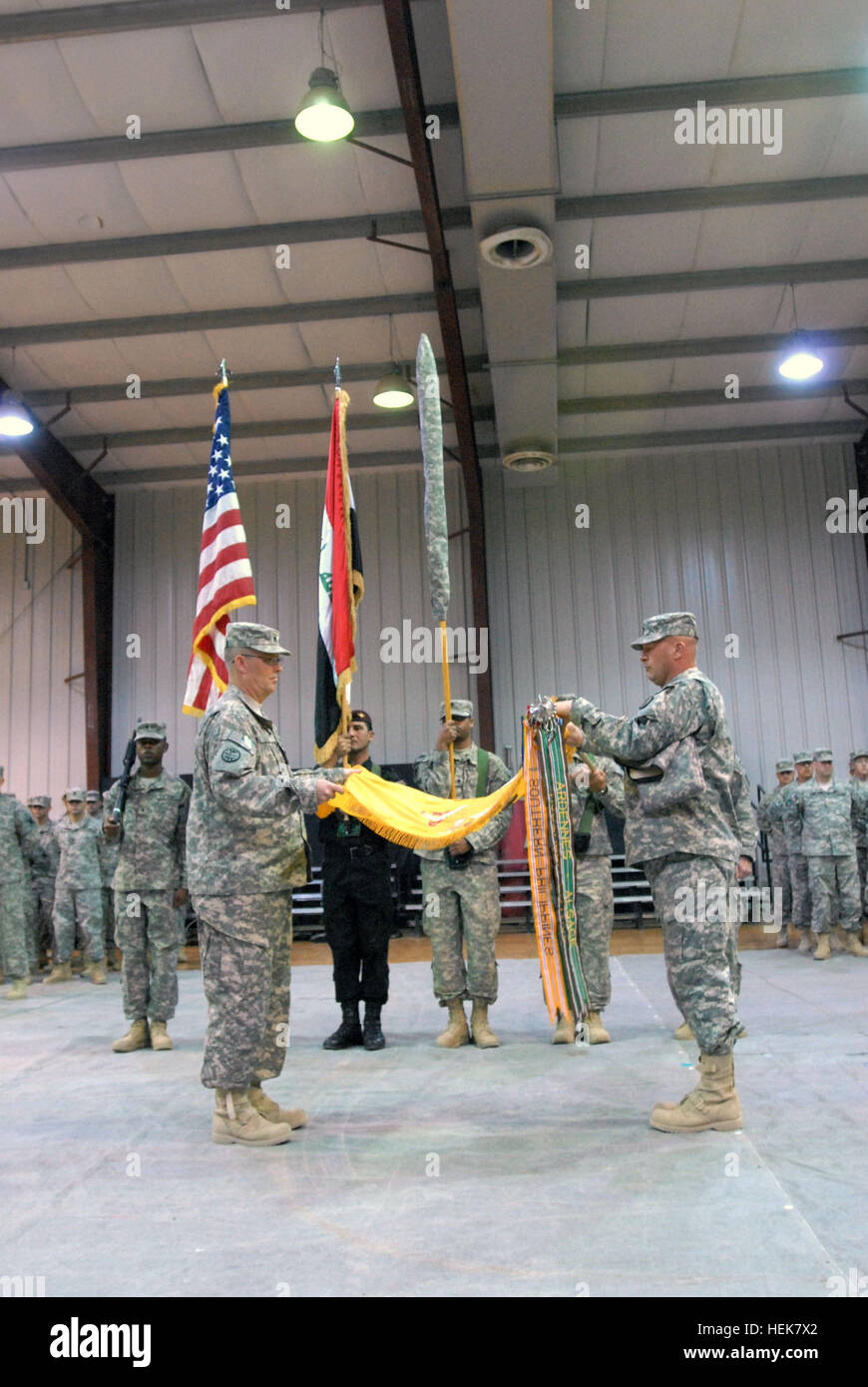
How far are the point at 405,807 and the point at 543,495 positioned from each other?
31.2ft

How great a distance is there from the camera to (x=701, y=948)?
11.0 feet

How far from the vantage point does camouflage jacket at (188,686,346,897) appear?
3344 mm

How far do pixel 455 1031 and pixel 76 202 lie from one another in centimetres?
774

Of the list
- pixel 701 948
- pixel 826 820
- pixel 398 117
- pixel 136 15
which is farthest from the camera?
pixel 826 820

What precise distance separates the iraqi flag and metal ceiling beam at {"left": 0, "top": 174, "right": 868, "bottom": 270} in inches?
199

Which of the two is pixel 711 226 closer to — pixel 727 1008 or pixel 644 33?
pixel 644 33

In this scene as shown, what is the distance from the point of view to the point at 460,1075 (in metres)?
4.24

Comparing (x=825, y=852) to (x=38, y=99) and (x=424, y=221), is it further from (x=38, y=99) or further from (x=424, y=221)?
(x=38, y=99)

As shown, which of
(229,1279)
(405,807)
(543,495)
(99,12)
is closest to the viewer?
(229,1279)

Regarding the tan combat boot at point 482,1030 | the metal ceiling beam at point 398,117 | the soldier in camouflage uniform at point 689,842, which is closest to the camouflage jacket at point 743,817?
the soldier in camouflage uniform at point 689,842

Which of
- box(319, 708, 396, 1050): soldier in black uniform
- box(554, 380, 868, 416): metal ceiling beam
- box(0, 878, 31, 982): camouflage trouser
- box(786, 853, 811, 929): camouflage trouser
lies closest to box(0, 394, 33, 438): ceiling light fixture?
box(0, 878, 31, 982): camouflage trouser

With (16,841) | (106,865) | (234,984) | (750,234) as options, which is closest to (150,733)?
Answer: (234,984)

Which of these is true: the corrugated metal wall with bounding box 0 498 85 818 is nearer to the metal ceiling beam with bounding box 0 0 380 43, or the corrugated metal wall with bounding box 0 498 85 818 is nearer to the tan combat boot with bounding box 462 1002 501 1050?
the metal ceiling beam with bounding box 0 0 380 43

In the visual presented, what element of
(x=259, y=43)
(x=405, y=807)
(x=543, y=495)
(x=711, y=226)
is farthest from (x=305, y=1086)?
(x=543, y=495)
